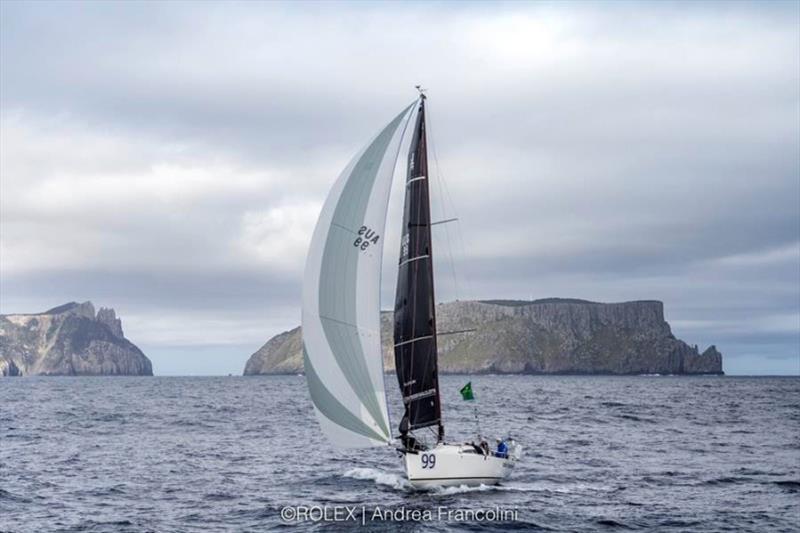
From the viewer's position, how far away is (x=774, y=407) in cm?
9438

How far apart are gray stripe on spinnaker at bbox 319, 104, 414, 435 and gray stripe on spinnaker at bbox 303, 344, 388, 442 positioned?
0.47 meters

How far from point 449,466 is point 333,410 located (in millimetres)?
4687

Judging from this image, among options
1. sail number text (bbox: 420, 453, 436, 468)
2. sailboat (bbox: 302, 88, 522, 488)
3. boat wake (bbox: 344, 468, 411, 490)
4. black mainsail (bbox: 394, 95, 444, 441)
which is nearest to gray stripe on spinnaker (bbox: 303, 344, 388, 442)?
sailboat (bbox: 302, 88, 522, 488)

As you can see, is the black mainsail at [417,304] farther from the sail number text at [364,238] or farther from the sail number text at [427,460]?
the sail number text at [364,238]

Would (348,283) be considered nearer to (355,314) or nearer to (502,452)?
(355,314)

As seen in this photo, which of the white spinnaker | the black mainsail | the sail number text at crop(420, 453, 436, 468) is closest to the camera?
the white spinnaker

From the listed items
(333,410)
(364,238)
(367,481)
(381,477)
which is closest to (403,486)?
(367,481)

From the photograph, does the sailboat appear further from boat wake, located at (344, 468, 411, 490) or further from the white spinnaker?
boat wake, located at (344, 468, 411, 490)

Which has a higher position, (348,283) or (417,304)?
(348,283)

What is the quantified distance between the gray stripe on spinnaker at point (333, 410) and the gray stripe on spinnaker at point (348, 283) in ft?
1.55

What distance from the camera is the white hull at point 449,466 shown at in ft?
103

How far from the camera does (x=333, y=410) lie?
1187 inches

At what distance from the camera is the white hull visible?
31.3 metres

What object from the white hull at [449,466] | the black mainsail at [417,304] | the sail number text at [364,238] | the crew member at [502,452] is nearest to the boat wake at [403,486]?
the white hull at [449,466]
